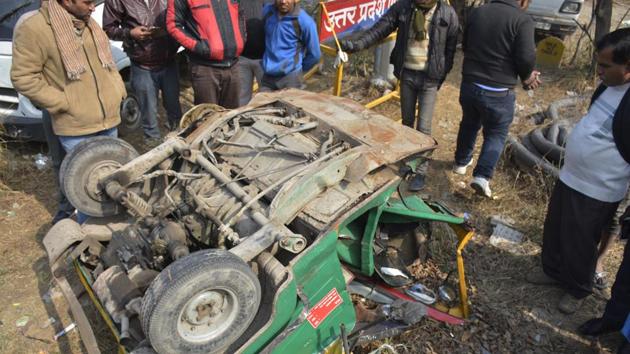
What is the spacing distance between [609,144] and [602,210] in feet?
1.65

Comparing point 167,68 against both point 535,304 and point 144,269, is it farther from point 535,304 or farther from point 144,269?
point 535,304

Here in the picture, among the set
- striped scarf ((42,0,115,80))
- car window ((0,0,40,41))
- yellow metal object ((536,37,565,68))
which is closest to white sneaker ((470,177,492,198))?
striped scarf ((42,0,115,80))

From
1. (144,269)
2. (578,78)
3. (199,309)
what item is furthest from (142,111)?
(578,78)

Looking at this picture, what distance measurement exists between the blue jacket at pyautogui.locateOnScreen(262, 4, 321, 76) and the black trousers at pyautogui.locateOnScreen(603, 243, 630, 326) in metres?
3.30

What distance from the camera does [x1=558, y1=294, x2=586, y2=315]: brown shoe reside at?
3770 millimetres

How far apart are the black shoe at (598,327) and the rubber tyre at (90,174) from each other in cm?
350

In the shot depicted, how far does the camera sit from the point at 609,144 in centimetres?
312

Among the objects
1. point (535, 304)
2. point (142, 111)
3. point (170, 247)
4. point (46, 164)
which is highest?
point (170, 247)

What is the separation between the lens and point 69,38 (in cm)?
351

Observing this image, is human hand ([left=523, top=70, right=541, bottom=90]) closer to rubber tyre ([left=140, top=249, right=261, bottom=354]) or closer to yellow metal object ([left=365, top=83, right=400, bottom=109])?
yellow metal object ([left=365, top=83, right=400, bottom=109])

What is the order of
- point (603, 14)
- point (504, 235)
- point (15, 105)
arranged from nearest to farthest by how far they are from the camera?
point (504, 235), point (15, 105), point (603, 14)

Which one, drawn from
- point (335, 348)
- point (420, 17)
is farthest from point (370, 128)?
point (420, 17)

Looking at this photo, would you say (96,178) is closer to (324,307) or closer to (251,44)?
(324,307)

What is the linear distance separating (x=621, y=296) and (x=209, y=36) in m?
4.04
